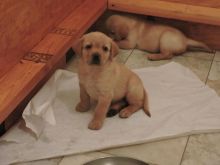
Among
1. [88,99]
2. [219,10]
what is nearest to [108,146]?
[88,99]

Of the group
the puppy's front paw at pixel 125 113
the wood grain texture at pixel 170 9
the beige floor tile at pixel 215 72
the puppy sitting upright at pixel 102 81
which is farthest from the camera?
the wood grain texture at pixel 170 9

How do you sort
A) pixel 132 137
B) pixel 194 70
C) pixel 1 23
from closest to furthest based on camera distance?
1. pixel 1 23
2. pixel 132 137
3. pixel 194 70

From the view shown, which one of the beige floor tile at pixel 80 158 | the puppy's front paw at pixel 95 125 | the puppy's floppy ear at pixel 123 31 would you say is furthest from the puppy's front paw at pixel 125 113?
the puppy's floppy ear at pixel 123 31

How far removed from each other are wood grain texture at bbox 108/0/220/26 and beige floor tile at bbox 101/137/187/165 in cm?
96

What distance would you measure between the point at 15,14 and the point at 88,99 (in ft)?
1.74

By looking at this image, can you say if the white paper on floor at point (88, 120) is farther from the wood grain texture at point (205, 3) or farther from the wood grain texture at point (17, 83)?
the wood grain texture at point (205, 3)

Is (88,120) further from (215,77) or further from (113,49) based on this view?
(215,77)

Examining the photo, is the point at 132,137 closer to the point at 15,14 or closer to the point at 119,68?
the point at 119,68

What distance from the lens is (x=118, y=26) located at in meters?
2.53

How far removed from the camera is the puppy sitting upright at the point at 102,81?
1.68 m

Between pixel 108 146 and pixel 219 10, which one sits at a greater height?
pixel 219 10

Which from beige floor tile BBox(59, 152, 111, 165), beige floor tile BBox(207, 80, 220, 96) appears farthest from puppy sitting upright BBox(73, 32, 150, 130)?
beige floor tile BBox(207, 80, 220, 96)

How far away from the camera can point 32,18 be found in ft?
6.16

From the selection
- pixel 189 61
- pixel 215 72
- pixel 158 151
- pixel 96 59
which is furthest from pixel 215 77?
pixel 96 59
